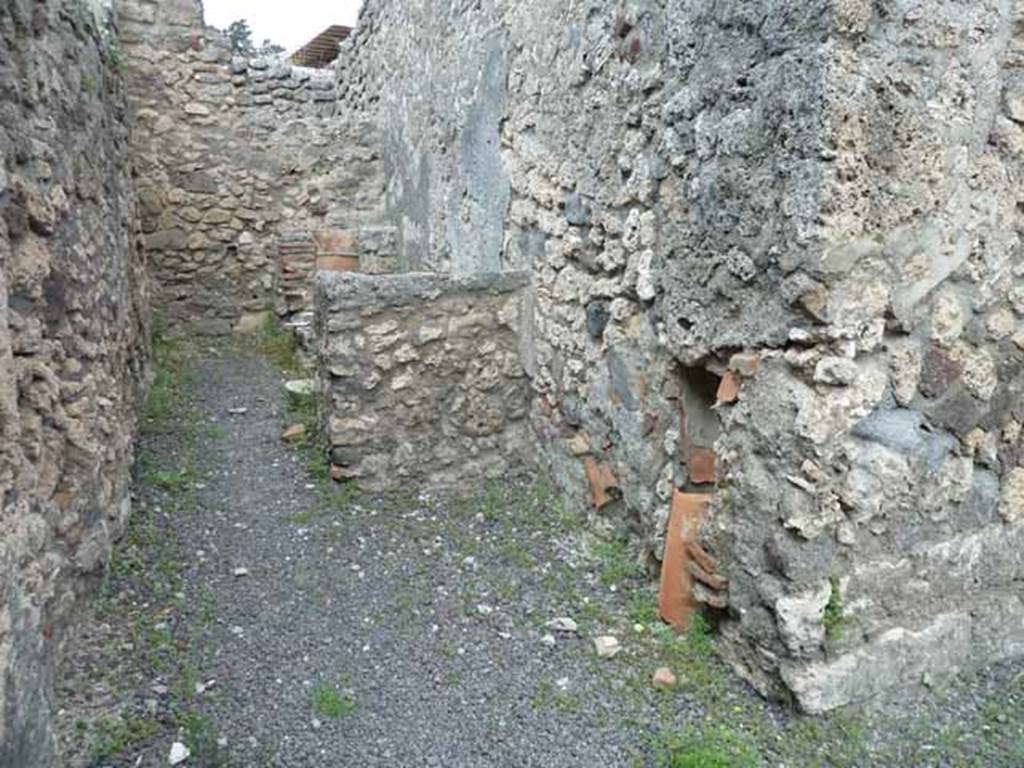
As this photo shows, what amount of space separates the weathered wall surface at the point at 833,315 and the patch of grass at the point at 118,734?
1579mm

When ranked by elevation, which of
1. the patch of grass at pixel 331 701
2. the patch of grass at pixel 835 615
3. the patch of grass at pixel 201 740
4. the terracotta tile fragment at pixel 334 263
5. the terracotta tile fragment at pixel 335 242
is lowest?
the patch of grass at pixel 331 701

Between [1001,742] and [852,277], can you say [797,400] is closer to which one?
[852,277]

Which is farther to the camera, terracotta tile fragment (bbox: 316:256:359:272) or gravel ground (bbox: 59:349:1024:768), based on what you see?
terracotta tile fragment (bbox: 316:256:359:272)

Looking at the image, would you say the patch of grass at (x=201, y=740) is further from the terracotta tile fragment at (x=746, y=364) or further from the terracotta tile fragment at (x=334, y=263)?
the terracotta tile fragment at (x=334, y=263)

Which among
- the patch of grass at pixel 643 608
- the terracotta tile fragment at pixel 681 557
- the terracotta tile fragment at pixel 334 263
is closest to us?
the terracotta tile fragment at pixel 681 557

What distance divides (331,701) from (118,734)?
0.53 metres

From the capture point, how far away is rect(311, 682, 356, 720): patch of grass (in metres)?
2.11

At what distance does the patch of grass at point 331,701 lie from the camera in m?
2.11

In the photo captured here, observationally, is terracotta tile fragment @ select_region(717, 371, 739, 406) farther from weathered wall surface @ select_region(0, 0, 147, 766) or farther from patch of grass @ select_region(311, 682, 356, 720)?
weathered wall surface @ select_region(0, 0, 147, 766)

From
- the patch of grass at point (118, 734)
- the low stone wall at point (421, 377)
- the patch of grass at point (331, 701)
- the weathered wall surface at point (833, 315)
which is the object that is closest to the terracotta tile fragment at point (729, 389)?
the weathered wall surface at point (833, 315)

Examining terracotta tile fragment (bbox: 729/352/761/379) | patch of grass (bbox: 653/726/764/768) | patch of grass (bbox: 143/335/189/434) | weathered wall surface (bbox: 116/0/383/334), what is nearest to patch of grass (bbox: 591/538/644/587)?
patch of grass (bbox: 653/726/764/768)

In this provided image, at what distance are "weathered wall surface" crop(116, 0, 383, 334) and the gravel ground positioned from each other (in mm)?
3271

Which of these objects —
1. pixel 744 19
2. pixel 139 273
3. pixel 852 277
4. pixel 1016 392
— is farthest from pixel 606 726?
pixel 139 273

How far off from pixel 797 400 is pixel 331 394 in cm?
211
